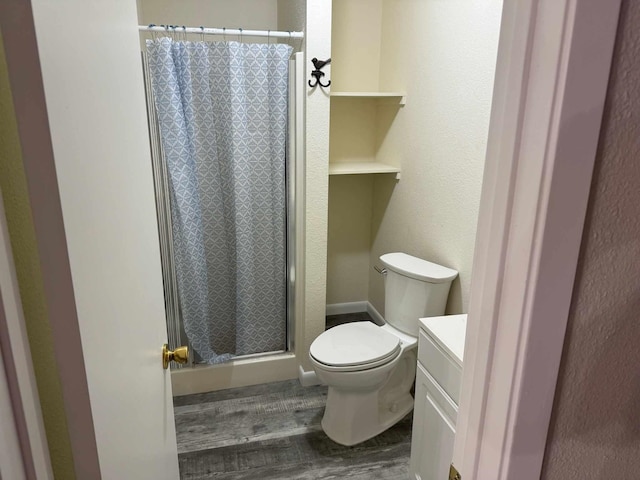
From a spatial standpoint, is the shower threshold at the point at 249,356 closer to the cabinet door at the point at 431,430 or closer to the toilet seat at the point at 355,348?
the toilet seat at the point at 355,348

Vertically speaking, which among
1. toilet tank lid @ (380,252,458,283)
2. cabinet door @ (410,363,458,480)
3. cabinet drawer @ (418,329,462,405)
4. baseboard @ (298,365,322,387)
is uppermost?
toilet tank lid @ (380,252,458,283)

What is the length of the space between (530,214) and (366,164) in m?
2.40

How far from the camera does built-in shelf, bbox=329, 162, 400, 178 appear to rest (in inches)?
105

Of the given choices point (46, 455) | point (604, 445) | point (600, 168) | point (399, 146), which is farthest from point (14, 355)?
point (399, 146)

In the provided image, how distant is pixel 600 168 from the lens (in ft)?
2.00

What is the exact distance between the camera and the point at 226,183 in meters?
2.34

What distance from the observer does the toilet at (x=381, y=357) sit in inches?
80.0

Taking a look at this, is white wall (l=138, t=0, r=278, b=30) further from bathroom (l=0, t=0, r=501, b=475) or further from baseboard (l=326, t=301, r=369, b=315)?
baseboard (l=326, t=301, r=369, b=315)

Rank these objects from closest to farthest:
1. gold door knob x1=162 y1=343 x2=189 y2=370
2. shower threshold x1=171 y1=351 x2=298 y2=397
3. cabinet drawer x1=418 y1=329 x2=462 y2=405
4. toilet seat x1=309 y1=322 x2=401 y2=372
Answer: gold door knob x1=162 y1=343 x2=189 y2=370
cabinet drawer x1=418 y1=329 x2=462 y2=405
toilet seat x1=309 y1=322 x2=401 y2=372
shower threshold x1=171 y1=351 x2=298 y2=397

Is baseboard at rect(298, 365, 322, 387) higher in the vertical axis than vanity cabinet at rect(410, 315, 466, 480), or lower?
lower

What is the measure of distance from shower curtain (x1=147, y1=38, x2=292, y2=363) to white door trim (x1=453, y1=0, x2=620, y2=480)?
1739 millimetres

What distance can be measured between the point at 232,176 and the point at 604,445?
75.5 inches

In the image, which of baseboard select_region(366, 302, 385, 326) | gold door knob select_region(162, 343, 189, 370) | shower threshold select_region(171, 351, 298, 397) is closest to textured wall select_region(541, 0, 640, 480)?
gold door knob select_region(162, 343, 189, 370)

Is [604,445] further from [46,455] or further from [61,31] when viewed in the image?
[61,31]
